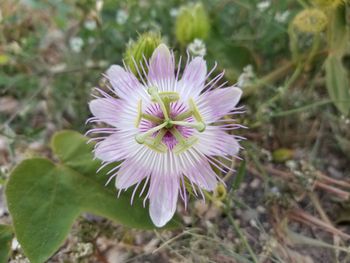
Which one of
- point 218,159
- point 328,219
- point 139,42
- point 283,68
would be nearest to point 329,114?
point 283,68

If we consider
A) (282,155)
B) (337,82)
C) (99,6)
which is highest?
(99,6)

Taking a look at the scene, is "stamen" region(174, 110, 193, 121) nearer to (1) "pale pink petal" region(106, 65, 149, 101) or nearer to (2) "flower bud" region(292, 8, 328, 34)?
(1) "pale pink petal" region(106, 65, 149, 101)

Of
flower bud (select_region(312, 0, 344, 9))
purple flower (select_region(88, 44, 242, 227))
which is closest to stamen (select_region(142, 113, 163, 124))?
purple flower (select_region(88, 44, 242, 227))

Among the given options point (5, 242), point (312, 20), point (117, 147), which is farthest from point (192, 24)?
point (5, 242)

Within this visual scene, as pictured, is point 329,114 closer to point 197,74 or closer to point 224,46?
point 224,46

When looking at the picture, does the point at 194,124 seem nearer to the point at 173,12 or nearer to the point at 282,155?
the point at 282,155

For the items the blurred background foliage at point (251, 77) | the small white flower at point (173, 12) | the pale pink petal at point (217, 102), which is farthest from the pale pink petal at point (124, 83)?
the small white flower at point (173, 12)

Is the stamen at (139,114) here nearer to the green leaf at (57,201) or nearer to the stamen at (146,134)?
the stamen at (146,134)
